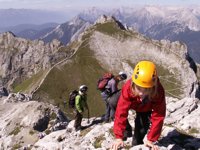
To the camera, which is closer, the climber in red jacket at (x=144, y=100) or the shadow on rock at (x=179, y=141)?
the climber in red jacket at (x=144, y=100)

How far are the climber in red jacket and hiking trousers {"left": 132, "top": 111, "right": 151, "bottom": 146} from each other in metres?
0.70

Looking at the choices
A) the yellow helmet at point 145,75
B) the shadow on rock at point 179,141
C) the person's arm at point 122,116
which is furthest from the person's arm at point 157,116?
the shadow on rock at point 179,141

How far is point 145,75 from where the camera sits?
11.6 m

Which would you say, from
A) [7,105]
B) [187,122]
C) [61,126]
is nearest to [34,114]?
[61,126]

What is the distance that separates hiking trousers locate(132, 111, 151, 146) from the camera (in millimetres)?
15211

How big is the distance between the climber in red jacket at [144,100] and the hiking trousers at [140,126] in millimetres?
703

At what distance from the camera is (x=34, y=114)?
40.1m

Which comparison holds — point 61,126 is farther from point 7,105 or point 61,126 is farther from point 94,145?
point 7,105

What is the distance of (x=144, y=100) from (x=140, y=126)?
3.08m

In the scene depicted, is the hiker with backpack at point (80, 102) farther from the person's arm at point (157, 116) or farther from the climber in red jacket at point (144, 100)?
the person's arm at point (157, 116)

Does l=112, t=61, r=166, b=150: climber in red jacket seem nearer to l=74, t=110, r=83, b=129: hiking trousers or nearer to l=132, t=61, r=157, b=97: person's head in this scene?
l=132, t=61, r=157, b=97: person's head

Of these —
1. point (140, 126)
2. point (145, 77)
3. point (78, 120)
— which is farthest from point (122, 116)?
point (78, 120)

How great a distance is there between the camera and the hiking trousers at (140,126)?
49.9 feet

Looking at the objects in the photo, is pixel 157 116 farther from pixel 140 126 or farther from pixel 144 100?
pixel 140 126
